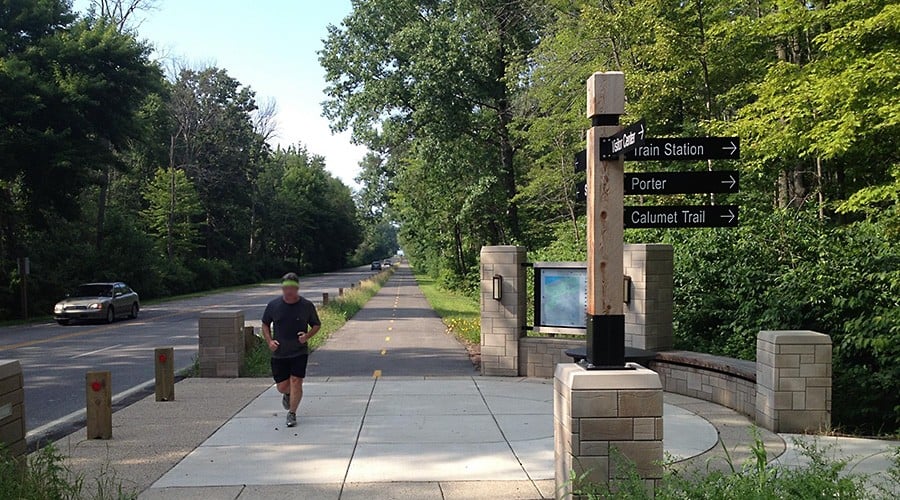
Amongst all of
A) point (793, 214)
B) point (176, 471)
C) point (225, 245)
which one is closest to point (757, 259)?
point (793, 214)

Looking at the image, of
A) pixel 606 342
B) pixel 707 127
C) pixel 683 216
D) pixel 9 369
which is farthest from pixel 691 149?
pixel 707 127

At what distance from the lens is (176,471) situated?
6402mm

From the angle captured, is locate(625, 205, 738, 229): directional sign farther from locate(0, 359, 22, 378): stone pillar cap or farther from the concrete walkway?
locate(0, 359, 22, 378): stone pillar cap

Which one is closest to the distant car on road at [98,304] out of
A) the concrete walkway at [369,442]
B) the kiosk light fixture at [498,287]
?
the concrete walkway at [369,442]

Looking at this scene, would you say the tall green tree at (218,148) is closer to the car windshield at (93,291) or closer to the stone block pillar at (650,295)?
the car windshield at (93,291)

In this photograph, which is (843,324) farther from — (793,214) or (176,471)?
(176,471)

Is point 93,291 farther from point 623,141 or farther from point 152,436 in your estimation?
point 623,141

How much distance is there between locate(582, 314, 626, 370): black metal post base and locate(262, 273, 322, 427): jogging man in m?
3.90

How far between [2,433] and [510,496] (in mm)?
3959

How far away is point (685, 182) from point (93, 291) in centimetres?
2626

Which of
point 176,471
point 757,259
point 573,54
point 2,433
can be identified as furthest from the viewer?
point 573,54

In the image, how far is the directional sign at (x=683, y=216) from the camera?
5.45 metres

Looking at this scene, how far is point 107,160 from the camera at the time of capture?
31812 mm

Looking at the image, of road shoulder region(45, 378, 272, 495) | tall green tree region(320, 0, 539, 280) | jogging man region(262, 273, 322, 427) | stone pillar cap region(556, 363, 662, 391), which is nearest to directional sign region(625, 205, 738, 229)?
stone pillar cap region(556, 363, 662, 391)
